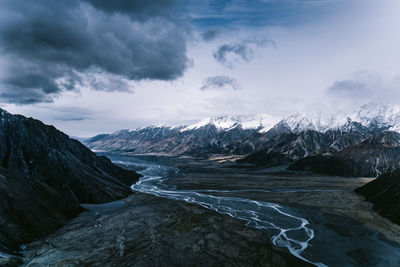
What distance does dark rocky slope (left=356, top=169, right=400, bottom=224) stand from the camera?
215 feet

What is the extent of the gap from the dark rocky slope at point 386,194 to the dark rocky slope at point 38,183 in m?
91.3

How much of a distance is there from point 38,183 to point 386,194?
116 m

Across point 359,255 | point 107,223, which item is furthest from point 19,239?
point 359,255

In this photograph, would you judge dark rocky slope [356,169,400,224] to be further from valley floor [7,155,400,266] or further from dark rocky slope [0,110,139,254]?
dark rocky slope [0,110,139,254]

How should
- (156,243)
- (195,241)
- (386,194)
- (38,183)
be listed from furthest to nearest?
(386,194)
(38,183)
(195,241)
(156,243)

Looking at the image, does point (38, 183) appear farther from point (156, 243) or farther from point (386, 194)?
point (386, 194)

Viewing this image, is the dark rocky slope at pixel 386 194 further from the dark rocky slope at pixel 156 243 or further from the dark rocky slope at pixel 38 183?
the dark rocky slope at pixel 38 183

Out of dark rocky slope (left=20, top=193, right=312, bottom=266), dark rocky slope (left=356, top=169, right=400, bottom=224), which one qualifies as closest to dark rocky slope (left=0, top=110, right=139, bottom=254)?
dark rocky slope (left=20, top=193, right=312, bottom=266)

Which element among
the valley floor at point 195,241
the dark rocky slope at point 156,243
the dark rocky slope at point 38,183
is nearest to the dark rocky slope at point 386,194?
the valley floor at point 195,241

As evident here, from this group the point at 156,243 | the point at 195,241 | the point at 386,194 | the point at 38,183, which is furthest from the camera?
the point at 386,194

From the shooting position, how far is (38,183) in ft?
213

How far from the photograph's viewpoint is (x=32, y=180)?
213 feet

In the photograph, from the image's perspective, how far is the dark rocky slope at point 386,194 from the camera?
65.5 meters

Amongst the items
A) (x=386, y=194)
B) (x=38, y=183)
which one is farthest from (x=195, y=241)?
(x=386, y=194)
